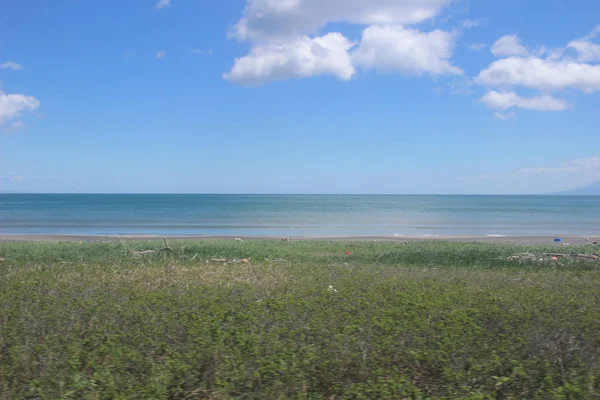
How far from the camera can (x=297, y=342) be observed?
16.8 feet

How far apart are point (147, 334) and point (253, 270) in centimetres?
523

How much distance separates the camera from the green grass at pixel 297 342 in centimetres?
449

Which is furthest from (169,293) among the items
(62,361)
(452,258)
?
(452,258)

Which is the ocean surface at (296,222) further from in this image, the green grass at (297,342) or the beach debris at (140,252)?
the green grass at (297,342)

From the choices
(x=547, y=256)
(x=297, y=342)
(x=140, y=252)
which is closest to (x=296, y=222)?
(x=140, y=252)

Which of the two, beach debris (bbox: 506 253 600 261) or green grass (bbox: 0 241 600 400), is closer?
green grass (bbox: 0 241 600 400)

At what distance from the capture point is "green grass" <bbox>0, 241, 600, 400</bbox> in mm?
4488

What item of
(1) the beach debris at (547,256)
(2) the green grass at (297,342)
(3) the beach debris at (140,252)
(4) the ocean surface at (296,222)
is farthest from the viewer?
(4) the ocean surface at (296,222)

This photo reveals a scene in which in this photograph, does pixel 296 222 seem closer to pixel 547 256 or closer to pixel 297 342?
pixel 547 256

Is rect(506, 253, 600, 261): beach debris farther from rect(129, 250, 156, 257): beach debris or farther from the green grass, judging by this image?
rect(129, 250, 156, 257): beach debris

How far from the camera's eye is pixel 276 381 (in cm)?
445

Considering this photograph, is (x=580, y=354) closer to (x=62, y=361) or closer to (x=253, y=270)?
(x=62, y=361)

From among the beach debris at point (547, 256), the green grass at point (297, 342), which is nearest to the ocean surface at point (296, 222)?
the beach debris at point (547, 256)

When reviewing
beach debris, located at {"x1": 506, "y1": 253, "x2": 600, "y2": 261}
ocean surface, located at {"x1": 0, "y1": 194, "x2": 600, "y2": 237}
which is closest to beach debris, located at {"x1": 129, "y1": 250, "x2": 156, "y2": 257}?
beach debris, located at {"x1": 506, "y1": 253, "x2": 600, "y2": 261}
